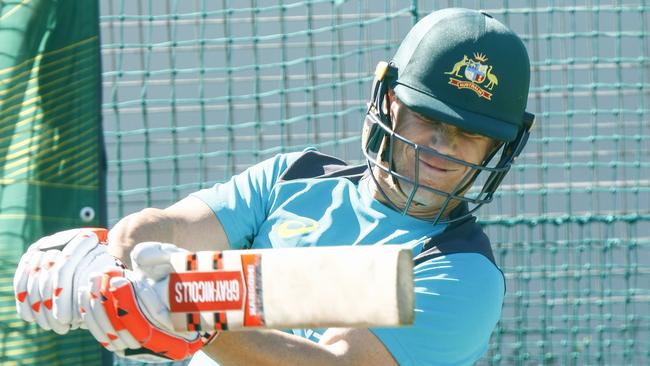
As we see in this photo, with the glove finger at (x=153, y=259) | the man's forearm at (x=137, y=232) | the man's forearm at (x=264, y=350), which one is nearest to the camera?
the glove finger at (x=153, y=259)

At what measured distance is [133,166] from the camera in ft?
19.2

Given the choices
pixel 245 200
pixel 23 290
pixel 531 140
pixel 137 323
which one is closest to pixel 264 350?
pixel 137 323

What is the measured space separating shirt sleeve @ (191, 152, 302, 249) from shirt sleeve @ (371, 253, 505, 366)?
47cm

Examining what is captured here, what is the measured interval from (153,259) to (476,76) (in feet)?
3.33

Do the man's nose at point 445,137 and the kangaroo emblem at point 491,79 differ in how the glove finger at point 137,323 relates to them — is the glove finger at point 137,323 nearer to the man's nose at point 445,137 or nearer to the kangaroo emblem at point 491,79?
the man's nose at point 445,137

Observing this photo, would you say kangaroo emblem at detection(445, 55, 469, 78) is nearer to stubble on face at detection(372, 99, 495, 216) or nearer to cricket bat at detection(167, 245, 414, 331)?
stubble on face at detection(372, 99, 495, 216)

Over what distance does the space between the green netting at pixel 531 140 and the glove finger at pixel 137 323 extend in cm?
249

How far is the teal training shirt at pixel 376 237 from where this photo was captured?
2682mm

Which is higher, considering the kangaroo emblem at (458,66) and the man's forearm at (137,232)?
the kangaroo emblem at (458,66)

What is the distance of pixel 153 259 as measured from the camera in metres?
2.08

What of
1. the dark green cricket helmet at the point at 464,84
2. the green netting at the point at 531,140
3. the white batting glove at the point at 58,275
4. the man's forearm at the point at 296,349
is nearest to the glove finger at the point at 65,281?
the white batting glove at the point at 58,275

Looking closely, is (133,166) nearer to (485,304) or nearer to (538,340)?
(538,340)

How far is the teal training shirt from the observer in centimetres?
268

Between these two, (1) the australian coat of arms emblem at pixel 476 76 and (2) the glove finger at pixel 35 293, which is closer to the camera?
(2) the glove finger at pixel 35 293
